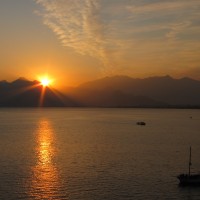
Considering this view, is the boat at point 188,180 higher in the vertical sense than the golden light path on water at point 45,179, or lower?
higher

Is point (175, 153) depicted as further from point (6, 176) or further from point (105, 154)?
point (6, 176)

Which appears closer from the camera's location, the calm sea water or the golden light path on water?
the golden light path on water

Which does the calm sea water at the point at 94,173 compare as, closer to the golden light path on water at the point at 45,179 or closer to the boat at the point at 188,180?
the golden light path on water at the point at 45,179

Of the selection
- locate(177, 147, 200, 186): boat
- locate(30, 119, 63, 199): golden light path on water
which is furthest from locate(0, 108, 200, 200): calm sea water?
locate(177, 147, 200, 186): boat

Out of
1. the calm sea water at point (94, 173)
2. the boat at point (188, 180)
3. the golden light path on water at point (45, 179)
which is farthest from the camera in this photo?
the boat at point (188, 180)

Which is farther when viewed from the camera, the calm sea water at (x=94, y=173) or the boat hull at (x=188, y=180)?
the boat hull at (x=188, y=180)

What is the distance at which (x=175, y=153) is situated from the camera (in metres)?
114

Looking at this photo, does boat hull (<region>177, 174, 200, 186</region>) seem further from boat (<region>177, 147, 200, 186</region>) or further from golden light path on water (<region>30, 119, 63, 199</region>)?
golden light path on water (<region>30, 119, 63, 199</region>)

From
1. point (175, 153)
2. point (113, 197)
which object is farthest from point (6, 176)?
point (175, 153)

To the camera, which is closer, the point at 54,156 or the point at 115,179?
the point at 115,179

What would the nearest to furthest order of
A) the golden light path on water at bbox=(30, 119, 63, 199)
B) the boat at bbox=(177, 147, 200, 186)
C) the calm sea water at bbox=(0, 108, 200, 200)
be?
1. the golden light path on water at bbox=(30, 119, 63, 199)
2. the calm sea water at bbox=(0, 108, 200, 200)
3. the boat at bbox=(177, 147, 200, 186)

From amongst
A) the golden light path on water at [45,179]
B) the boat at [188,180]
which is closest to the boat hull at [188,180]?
the boat at [188,180]

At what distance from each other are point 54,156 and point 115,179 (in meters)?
35.2

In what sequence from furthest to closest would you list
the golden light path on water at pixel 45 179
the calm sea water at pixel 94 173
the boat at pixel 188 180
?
the boat at pixel 188 180 → the calm sea water at pixel 94 173 → the golden light path on water at pixel 45 179
